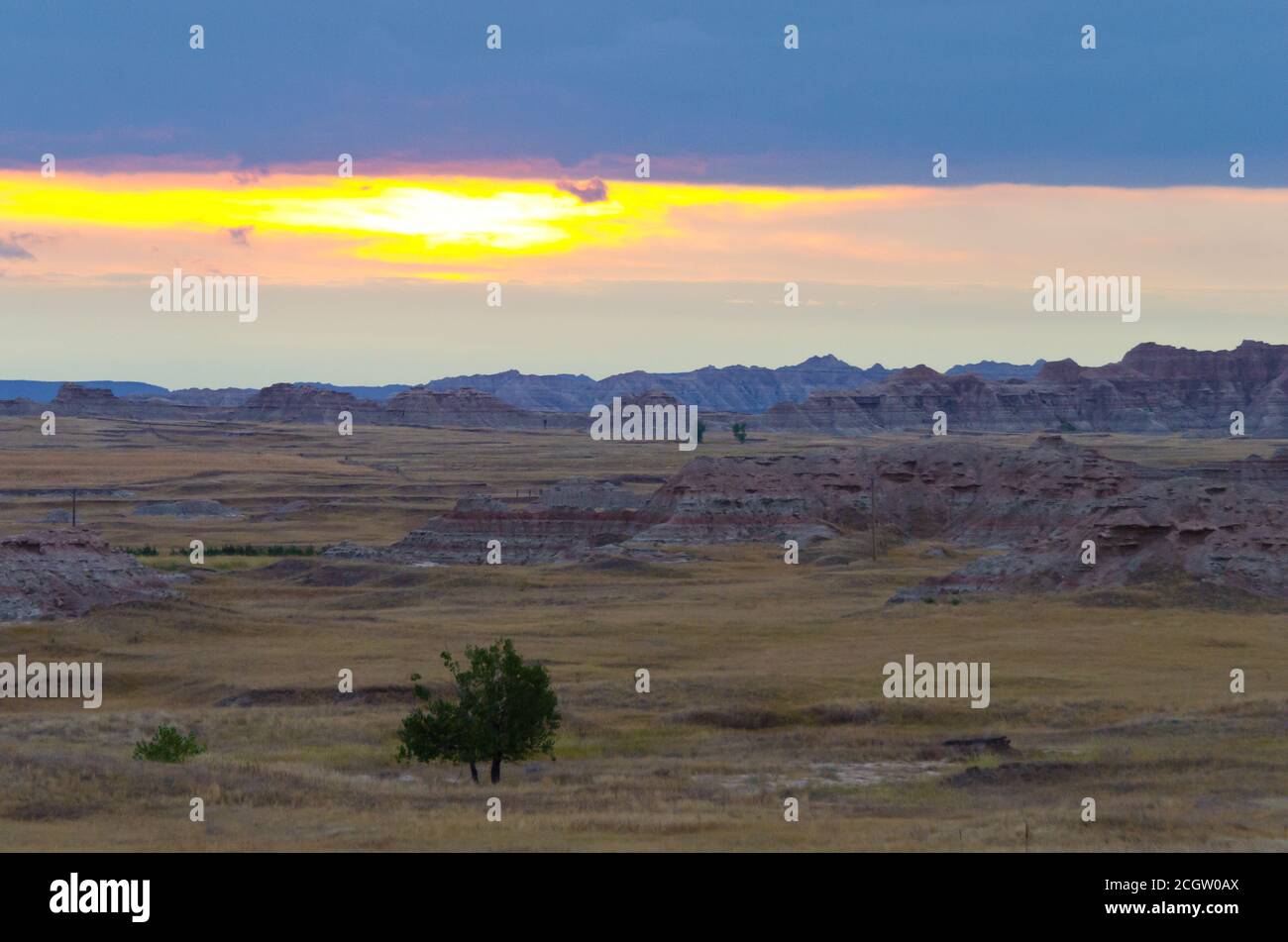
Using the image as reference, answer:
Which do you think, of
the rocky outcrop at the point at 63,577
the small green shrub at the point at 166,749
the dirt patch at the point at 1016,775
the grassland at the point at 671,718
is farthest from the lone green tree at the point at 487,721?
the rocky outcrop at the point at 63,577

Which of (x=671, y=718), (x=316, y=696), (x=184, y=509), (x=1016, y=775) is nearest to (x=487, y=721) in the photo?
(x=671, y=718)

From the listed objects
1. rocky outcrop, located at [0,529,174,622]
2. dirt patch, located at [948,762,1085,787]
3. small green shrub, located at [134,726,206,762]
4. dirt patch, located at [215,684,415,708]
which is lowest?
dirt patch, located at [948,762,1085,787]

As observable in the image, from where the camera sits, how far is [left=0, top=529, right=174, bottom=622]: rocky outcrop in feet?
199

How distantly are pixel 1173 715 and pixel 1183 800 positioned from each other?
12.6m

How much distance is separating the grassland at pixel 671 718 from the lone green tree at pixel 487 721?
0.64m

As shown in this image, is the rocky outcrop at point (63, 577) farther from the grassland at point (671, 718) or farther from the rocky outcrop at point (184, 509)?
the rocky outcrop at point (184, 509)

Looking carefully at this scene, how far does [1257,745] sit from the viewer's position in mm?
34031

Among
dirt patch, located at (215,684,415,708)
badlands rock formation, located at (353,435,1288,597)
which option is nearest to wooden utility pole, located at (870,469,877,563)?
badlands rock formation, located at (353,435,1288,597)

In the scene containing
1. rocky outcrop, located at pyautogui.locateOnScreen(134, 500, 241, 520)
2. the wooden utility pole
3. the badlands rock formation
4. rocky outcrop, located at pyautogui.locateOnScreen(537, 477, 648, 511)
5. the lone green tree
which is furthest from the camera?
rocky outcrop, located at pyautogui.locateOnScreen(134, 500, 241, 520)

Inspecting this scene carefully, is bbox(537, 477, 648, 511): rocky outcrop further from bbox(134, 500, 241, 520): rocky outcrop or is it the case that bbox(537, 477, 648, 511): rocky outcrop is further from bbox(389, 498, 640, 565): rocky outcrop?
bbox(134, 500, 241, 520): rocky outcrop

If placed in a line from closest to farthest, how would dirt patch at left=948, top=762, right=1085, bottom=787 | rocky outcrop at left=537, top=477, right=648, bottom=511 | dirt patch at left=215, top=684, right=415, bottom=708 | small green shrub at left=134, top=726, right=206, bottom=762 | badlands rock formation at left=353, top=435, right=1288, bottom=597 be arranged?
dirt patch at left=948, top=762, right=1085, bottom=787 → small green shrub at left=134, top=726, right=206, bottom=762 → dirt patch at left=215, top=684, right=415, bottom=708 → badlands rock formation at left=353, top=435, right=1288, bottom=597 → rocky outcrop at left=537, top=477, right=648, bottom=511

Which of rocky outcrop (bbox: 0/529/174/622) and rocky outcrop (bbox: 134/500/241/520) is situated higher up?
rocky outcrop (bbox: 134/500/241/520)

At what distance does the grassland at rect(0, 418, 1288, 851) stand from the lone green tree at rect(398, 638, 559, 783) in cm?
64
